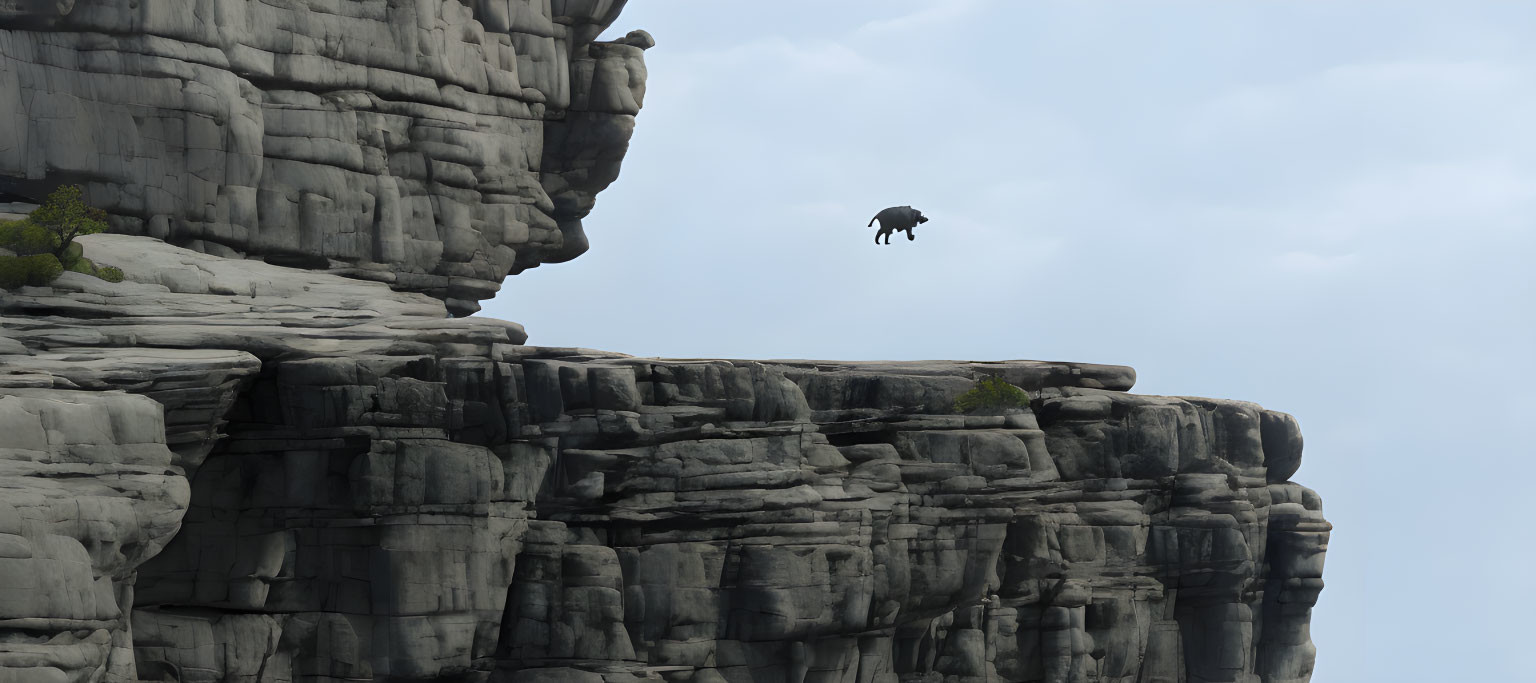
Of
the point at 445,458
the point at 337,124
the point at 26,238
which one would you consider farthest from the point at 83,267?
the point at 337,124

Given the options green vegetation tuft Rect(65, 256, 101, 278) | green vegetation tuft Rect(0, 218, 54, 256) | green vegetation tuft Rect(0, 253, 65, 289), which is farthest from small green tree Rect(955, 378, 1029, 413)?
green vegetation tuft Rect(0, 218, 54, 256)

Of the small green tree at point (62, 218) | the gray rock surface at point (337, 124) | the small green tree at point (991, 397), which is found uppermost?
the gray rock surface at point (337, 124)

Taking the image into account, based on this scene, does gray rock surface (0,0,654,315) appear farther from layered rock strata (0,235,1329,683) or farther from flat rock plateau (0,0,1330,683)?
layered rock strata (0,235,1329,683)

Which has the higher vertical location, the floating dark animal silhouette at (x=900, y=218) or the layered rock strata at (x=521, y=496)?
the floating dark animal silhouette at (x=900, y=218)

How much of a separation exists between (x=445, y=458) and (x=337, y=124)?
55.8 ft

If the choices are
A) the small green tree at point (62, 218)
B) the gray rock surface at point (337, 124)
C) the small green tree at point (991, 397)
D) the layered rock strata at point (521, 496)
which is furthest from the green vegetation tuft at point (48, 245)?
the small green tree at point (991, 397)

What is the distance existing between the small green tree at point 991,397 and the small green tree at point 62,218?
78.2 feet

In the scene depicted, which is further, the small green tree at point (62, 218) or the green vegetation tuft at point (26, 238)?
the small green tree at point (62, 218)

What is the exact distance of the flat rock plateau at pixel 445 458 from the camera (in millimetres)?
49375

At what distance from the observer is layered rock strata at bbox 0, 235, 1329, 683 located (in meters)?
48.6

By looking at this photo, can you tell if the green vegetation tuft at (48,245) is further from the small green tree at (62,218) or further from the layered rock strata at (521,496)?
the layered rock strata at (521,496)

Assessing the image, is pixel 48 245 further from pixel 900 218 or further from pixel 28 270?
pixel 900 218

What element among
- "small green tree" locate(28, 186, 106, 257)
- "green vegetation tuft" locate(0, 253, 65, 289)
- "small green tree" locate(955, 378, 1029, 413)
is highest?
"small green tree" locate(28, 186, 106, 257)

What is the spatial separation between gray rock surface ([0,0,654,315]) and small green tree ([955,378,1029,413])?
1815cm
